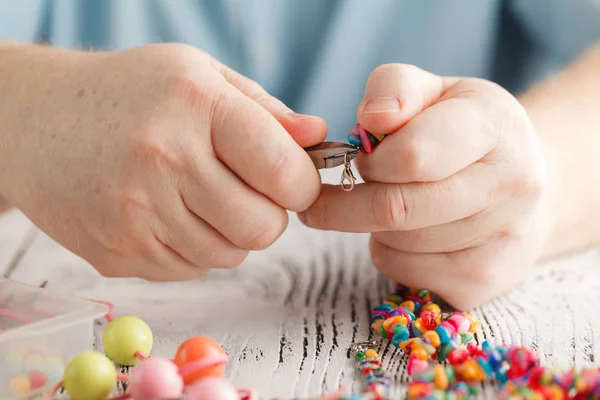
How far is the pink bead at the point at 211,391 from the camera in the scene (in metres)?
0.47

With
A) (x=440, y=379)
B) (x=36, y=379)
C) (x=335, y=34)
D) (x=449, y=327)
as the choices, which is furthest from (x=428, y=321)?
(x=335, y=34)

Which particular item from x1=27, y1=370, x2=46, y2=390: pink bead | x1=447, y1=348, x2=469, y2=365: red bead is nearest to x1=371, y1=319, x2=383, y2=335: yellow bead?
x1=447, y1=348, x2=469, y2=365: red bead

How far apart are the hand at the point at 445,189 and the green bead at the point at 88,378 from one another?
27cm

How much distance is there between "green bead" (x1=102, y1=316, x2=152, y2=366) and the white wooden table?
0.04m

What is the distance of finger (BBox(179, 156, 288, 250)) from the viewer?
60cm

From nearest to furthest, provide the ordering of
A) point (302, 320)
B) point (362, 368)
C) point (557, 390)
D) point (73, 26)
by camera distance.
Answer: point (557, 390) < point (362, 368) < point (302, 320) < point (73, 26)

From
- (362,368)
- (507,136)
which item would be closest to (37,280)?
(362,368)

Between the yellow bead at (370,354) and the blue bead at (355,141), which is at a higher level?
the blue bead at (355,141)

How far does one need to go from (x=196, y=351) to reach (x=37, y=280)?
338mm

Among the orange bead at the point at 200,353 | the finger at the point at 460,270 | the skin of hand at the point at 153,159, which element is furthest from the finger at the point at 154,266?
the finger at the point at 460,270

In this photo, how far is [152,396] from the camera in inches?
19.4

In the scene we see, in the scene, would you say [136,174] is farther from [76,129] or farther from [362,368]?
[362,368]

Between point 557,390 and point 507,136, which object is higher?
point 507,136

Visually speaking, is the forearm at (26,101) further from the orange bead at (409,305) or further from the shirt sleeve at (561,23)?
the shirt sleeve at (561,23)
